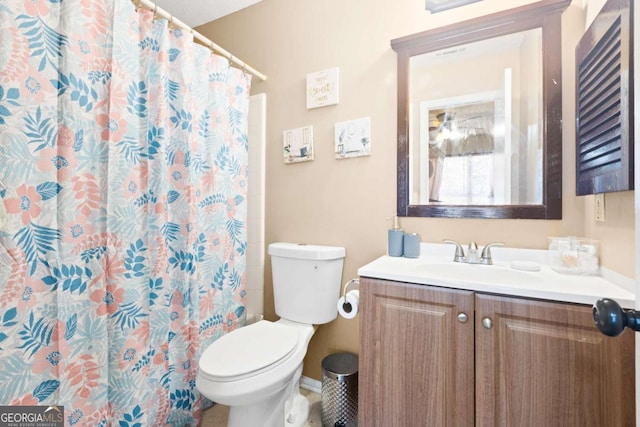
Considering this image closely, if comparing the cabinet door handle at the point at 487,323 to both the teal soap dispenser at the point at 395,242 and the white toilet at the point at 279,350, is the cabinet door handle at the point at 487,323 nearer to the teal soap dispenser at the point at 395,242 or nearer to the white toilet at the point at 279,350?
the teal soap dispenser at the point at 395,242

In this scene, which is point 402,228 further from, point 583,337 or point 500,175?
point 583,337

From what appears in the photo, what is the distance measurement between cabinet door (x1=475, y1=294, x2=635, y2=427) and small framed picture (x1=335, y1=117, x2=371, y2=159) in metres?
0.94

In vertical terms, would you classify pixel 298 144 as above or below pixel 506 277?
above

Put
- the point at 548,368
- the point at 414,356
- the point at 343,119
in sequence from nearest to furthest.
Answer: the point at 548,368 → the point at 414,356 → the point at 343,119

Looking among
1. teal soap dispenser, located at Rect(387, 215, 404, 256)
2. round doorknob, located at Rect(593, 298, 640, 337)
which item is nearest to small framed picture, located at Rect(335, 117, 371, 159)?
teal soap dispenser, located at Rect(387, 215, 404, 256)

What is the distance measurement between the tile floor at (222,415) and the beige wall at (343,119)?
145mm

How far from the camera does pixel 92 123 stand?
3.56 feet

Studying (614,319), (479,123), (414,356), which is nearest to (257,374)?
(414,356)

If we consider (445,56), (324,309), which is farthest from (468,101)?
(324,309)

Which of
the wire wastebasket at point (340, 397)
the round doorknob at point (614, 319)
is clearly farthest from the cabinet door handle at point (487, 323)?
the wire wastebasket at point (340, 397)

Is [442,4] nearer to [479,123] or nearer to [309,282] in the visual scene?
[479,123]

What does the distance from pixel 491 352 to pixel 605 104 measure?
0.83m

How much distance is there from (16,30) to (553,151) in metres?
1.95

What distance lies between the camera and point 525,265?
113 cm
